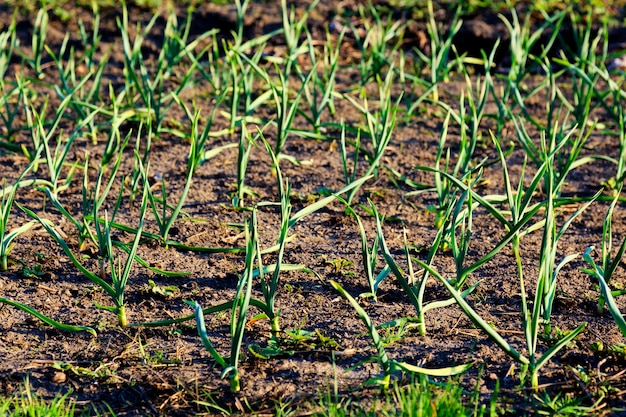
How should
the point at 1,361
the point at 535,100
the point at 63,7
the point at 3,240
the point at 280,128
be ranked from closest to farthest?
the point at 1,361
the point at 3,240
the point at 280,128
the point at 535,100
the point at 63,7

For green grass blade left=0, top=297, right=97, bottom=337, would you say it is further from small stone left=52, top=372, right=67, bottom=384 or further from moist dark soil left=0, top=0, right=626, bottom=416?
small stone left=52, top=372, right=67, bottom=384

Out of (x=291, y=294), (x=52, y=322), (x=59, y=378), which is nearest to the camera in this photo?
(x=59, y=378)

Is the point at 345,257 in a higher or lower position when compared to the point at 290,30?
lower

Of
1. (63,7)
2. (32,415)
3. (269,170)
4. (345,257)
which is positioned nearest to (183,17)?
(63,7)

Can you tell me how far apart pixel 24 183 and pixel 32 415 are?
3.31ft

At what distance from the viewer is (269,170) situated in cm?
332

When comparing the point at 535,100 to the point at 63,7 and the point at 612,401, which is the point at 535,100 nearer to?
the point at 612,401

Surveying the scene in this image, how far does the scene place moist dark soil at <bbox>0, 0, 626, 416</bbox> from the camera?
203 centimetres

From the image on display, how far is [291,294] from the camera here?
8.03 ft

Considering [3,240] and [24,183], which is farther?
[24,183]

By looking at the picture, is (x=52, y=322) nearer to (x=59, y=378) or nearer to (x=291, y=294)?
(x=59, y=378)

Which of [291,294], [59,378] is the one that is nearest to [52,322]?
[59,378]

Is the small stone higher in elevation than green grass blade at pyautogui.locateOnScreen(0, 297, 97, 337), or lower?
lower

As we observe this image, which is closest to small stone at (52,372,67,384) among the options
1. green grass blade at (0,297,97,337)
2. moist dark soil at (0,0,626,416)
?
moist dark soil at (0,0,626,416)
